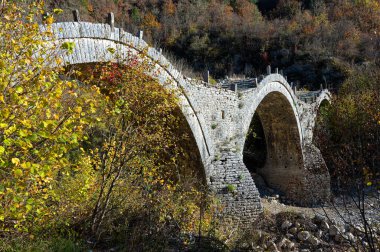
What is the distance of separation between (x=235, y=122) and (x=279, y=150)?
7446mm

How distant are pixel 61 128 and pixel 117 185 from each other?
307 cm

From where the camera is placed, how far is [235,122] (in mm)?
10555

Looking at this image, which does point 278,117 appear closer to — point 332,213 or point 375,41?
point 332,213

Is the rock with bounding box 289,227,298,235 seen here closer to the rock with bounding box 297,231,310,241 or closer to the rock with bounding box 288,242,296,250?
the rock with bounding box 297,231,310,241

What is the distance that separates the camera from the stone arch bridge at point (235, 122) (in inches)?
236

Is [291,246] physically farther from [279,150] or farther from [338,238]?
[279,150]

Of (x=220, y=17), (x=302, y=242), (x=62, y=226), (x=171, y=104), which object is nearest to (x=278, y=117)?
(x=302, y=242)

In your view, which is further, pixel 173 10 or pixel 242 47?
pixel 173 10

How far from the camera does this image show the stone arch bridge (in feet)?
19.7

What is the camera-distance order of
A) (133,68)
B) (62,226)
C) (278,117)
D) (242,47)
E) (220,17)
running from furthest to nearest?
(220,17) < (242,47) < (278,117) < (133,68) < (62,226)

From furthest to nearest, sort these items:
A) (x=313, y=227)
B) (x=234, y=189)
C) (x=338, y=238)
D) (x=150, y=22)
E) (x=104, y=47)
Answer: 1. (x=150, y=22)
2. (x=313, y=227)
3. (x=234, y=189)
4. (x=338, y=238)
5. (x=104, y=47)

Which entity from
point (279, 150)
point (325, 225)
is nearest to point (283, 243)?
point (325, 225)

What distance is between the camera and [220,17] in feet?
118

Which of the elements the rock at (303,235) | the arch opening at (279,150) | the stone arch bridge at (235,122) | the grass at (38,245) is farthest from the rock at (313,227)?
the grass at (38,245)
